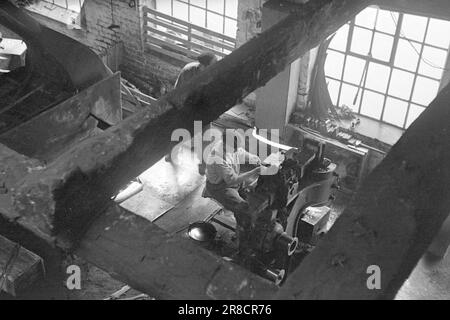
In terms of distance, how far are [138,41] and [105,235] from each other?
7771 millimetres

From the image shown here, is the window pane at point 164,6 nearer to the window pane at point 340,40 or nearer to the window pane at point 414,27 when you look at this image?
the window pane at point 340,40

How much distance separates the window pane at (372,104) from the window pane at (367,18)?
36.8 inches

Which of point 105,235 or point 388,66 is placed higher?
point 105,235

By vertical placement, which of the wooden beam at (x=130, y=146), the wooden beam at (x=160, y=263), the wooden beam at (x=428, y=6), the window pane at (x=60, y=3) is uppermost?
the wooden beam at (x=130, y=146)

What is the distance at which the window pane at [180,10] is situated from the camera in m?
9.23

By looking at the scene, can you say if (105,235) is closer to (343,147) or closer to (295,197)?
(295,197)

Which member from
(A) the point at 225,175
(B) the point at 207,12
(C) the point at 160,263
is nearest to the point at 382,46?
(B) the point at 207,12

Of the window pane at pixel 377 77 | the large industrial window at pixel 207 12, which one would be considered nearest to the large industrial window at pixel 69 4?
the large industrial window at pixel 207 12

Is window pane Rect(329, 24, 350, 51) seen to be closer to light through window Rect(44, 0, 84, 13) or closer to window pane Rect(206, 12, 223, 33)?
window pane Rect(206, 12, 223, 33)

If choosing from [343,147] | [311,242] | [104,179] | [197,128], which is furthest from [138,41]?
[104,179]

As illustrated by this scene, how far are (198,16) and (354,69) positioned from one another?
8.99 feet

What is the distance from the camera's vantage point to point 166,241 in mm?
2160

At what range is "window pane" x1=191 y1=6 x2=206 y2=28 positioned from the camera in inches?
357

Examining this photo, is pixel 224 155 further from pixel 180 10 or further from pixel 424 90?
pixel 180 10
